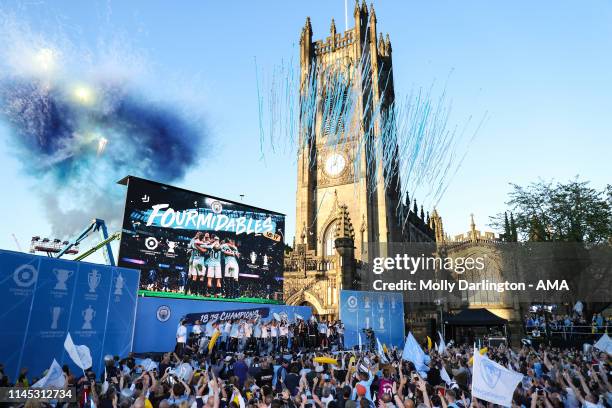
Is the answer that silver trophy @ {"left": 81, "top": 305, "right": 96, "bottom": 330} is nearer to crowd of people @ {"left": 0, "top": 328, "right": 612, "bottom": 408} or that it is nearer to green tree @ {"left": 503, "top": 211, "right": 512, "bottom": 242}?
crowd of people @ {"left": 0, "top": 328, "right": 612, "bottom": 408}

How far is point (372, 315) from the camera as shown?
26625mm

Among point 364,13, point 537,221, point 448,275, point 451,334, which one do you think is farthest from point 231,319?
point 364,13

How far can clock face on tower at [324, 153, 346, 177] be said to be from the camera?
53.8 m

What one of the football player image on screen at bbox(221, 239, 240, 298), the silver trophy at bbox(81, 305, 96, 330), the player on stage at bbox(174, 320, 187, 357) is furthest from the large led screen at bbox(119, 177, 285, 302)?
the silver trophy at bbox(81, 305, 96, 330)

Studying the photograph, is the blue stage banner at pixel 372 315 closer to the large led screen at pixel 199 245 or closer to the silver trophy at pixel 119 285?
the large led screen at pixel 199 245

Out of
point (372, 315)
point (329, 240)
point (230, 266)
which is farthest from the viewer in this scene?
point (329, 240)

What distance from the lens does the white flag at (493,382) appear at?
7059 millimetres

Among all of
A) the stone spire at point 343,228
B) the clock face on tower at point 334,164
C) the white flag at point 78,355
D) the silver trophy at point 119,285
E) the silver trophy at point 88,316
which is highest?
the clock face on tower at point 334,164

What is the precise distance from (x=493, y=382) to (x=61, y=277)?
1480cm

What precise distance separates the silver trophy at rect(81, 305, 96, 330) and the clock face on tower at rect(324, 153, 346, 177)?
1588 inches

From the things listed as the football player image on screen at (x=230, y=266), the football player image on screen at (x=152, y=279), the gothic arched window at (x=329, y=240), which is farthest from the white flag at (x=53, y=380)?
the gothic arched window at (x=329, y=240)

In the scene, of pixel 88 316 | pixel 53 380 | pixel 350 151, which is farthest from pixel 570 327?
pixel 350 151

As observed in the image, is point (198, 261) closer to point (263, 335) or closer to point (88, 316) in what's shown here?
point (263, 335)

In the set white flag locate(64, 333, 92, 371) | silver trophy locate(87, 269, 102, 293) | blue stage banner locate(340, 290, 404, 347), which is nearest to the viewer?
white flag locate(64, 333, 92, 371)
